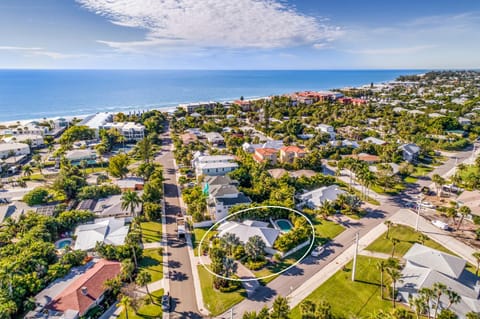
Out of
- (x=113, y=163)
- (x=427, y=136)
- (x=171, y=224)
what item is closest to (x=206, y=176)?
(x=171, y=224)

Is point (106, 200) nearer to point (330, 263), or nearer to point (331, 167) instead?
point (330, 263)

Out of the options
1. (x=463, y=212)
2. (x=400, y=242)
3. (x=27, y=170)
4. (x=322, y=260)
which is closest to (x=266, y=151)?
(x=400, y=242)

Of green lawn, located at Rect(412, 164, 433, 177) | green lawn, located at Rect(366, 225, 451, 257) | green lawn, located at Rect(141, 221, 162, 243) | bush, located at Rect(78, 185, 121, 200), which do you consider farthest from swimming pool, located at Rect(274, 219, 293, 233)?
green lawn, located at Rect(412, 164, 433, 177)

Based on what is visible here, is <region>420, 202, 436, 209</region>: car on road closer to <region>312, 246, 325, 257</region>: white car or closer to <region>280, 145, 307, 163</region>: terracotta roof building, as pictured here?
<region>312, 246, 325, 257</region>: white car

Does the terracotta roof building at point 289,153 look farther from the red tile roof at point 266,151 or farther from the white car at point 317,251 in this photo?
the white car at point 317,251

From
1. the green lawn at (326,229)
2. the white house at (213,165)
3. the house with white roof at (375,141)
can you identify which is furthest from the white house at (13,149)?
the house with white roof at (375,141)

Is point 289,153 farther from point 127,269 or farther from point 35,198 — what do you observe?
point 35,198
